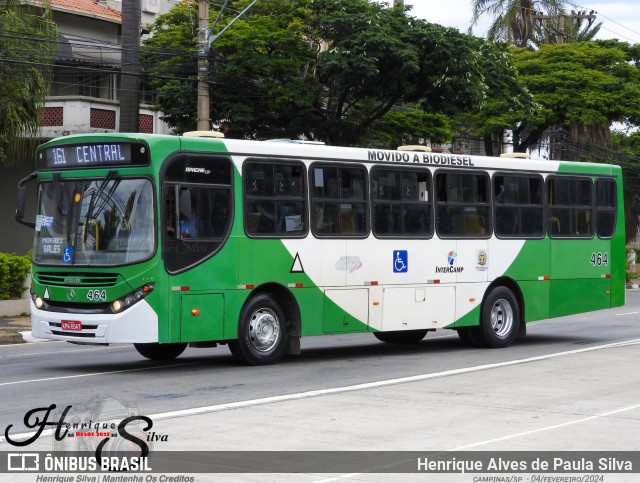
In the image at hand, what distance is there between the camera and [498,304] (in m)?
19.9

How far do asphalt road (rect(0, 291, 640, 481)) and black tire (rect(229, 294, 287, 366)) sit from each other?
9.4 inches

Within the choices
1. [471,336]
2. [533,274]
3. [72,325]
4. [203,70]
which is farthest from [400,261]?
[203,70]

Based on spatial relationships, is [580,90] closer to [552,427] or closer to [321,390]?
[321,390]

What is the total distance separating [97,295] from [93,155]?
1934 millimetres

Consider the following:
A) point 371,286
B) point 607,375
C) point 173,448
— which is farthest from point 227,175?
point 173,448

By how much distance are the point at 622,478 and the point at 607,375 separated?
23.6ft

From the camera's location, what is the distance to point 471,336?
19922 millimetres

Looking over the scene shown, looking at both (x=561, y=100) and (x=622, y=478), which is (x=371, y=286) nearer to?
(x=622, y=478)

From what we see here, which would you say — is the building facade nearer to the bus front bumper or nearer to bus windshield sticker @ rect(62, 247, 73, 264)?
bus windshield sticker @ rect(62, 247, 73, 264)

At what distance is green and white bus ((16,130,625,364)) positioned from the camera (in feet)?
49.3

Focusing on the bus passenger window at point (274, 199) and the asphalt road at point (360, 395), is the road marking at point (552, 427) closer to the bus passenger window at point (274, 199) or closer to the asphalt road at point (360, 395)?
the asphalt road at point (360, 395)

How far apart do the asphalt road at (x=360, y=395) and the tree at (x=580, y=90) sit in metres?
28.5

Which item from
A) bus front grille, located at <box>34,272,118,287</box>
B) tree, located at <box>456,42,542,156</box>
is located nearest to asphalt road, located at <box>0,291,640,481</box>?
bus front grille, located at <box>34,272,118,287</box>

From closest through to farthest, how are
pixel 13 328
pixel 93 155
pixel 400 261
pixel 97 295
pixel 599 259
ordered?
pixel 97 295, pixel 93 155, pixel 400 261, pixel 599 259, pixel 13 328
